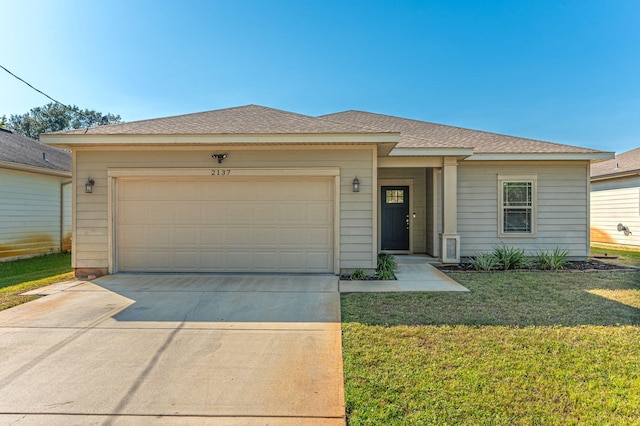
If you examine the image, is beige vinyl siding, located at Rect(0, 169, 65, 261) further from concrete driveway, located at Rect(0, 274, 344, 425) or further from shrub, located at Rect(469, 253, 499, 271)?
shrub, located at Rect(469, 253, 499, 271)

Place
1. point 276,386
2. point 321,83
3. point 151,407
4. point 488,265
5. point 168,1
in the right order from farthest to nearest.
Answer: point 321,83 < point 168,1 < point 488,265 < point 276,386 < point 151,407

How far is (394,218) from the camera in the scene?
1074 centimetres

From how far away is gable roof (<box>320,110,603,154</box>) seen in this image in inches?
353

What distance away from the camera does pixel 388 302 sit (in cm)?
518

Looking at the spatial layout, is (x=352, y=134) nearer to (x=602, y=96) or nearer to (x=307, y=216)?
(x=307, y=216)

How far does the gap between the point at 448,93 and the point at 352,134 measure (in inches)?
605

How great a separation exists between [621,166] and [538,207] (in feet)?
22.9

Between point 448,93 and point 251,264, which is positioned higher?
point 448,93

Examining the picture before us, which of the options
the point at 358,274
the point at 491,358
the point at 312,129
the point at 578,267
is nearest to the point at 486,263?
the point at 578,267

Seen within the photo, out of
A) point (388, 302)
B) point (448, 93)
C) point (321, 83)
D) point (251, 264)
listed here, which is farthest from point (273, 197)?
point (448, 93)

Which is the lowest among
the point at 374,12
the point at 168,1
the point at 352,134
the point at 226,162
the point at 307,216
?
the point at 307,216

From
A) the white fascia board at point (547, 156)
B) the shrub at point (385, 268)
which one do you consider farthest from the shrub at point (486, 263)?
the white fascia board at point (547, 156)

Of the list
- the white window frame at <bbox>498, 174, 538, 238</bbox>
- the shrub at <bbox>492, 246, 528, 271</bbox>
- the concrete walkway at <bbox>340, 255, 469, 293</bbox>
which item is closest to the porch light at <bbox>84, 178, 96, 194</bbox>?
the concrete walkway at <bbox>340, 255, 469, 293</bbox>

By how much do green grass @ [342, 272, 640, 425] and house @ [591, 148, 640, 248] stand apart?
30.1ft
